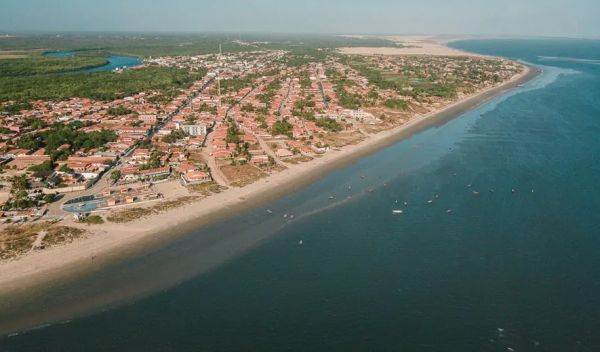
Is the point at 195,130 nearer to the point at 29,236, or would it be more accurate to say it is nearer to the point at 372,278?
the point at 29,236

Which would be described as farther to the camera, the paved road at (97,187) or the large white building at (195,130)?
the large white building at (195,130)

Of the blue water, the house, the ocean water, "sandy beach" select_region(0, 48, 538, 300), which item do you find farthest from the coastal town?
the blue water

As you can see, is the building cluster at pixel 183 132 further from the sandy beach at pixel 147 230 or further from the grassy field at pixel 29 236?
the sandy beach at pixel 147 230

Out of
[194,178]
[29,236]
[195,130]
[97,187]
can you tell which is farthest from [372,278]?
[195,130]

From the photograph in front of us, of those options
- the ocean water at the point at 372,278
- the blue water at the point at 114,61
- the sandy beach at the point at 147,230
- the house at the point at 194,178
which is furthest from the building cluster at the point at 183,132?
the blue water at the point at 114,61

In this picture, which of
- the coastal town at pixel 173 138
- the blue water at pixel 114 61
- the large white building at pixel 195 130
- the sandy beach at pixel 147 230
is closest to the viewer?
the sandy beach at pixel 147 230

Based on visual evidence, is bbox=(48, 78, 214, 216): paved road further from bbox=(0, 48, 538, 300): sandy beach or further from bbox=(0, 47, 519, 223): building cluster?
bbox=(0, 48, 538, 300): sandy beach

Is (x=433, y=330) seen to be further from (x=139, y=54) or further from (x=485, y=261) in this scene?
(x=139, y=54)
